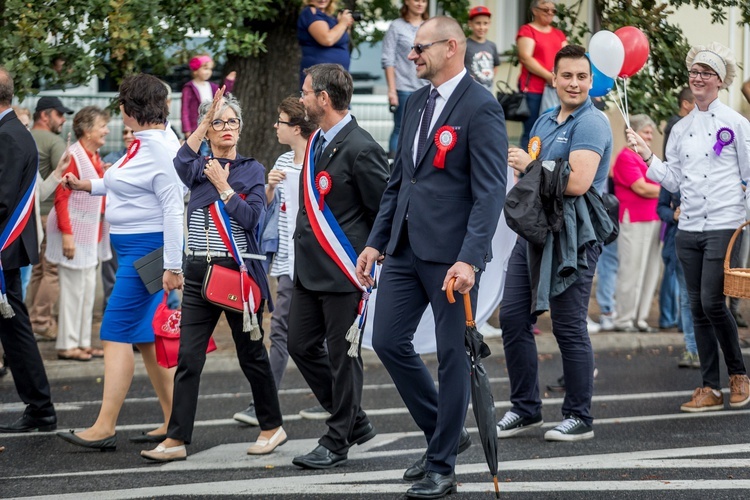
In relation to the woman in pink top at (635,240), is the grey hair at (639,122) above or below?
above

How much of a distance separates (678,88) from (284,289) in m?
6.40

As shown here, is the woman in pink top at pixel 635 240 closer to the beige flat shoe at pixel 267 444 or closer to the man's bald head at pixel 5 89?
the beige flat shoe at pixel 267 444

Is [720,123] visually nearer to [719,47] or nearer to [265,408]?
[719,47]

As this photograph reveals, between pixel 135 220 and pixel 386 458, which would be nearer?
pixel 386 458

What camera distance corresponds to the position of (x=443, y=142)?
5.87 metres

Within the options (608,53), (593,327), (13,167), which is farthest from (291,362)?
(608,53)

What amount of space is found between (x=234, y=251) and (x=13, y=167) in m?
1.58

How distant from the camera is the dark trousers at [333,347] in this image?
267 inches

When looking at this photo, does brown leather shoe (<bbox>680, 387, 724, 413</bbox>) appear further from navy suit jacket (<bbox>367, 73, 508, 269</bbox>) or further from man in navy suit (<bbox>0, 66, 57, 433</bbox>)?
man in navy suit (<bbox>0, 66, 57, 433</bbox>)

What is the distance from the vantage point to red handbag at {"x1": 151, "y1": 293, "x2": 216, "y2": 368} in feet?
23.9

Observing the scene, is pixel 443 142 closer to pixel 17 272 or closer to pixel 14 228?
pixel 14 228

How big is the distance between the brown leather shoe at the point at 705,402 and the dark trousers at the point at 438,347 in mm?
2702

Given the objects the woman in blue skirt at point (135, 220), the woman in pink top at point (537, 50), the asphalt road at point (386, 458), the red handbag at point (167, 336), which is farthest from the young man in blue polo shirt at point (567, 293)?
the woman in pink top at point (537, 50)

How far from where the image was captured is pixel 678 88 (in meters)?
13.2
